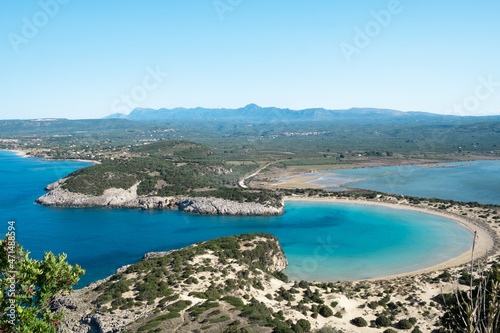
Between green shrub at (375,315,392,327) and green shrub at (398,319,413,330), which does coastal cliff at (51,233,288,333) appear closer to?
green shrub at (375,315,392,327)

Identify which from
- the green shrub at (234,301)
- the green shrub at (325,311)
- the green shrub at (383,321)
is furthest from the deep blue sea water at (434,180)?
the green shrub at (234,301)

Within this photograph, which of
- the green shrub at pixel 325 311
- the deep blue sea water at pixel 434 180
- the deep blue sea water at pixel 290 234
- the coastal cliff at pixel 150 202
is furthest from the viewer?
the deep blue sea water at pixel 434 180

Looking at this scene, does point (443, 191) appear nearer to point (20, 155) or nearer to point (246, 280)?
point (246, 280)

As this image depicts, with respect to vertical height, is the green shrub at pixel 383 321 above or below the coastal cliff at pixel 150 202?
above

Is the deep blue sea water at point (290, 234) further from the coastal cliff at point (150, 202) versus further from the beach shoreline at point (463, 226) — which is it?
the coastal cliff at point (150, 202)

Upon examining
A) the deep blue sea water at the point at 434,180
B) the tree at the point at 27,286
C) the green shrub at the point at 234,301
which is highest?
the tree at the point at 27,286

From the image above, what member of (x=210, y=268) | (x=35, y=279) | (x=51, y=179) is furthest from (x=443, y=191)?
(x=51, y=179)

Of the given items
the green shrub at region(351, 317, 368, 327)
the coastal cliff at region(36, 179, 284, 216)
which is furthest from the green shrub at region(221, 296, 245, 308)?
the coastal cliff at region(36, 179, 284, 216)
